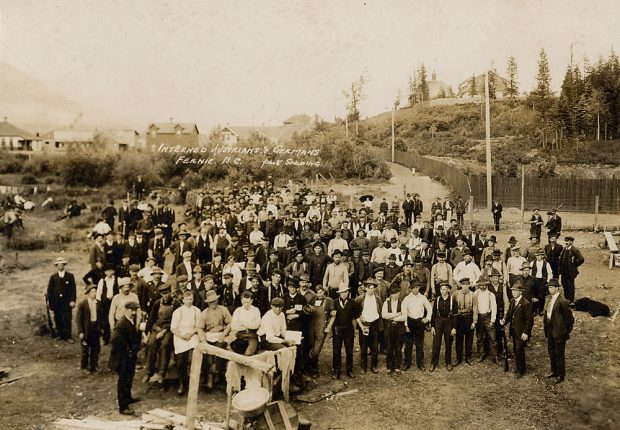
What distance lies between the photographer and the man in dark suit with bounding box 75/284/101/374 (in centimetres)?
957

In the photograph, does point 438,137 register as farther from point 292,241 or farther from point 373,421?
point 373,421

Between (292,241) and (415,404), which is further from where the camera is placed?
(292,241)

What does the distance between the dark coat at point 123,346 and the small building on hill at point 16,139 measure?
3429cm

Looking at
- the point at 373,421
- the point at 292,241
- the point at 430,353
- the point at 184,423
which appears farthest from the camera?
the point at 292,241

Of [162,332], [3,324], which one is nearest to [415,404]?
[162,332]

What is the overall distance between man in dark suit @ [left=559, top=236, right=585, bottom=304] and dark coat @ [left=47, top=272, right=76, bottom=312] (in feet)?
35.4

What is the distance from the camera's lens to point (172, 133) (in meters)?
55.9

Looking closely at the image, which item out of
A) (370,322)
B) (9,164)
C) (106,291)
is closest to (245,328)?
(370,322)

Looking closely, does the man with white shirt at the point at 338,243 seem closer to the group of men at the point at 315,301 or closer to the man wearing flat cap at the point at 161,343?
the group of men at the point at 315,301

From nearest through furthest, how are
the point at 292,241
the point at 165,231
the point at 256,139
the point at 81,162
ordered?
the point at 292,241
the point at 165,231
the point at 81,162
the point at 256,139

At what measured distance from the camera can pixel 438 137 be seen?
63.7 meters

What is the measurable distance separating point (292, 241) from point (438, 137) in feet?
176

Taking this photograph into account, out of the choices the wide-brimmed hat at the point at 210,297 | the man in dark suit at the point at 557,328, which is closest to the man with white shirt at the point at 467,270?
the man in dark suit at the point at 557,328

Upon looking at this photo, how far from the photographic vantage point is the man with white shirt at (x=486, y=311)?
964 cm
